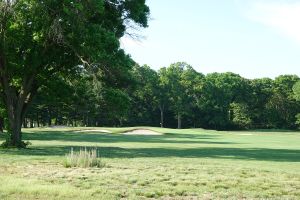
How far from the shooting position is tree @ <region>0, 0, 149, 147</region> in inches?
1042

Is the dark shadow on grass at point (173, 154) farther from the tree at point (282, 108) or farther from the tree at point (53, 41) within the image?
the tree at point (282, 108)

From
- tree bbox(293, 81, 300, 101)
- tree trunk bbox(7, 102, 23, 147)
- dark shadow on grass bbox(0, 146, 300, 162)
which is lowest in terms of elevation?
dark shadow on grass bbox(0, 146, 300, 162)

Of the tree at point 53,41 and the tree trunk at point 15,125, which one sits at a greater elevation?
the tree at point 53,41

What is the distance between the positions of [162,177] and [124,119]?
96.4 metres

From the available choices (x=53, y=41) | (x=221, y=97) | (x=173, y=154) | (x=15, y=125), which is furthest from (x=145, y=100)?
(x=173, y=154)

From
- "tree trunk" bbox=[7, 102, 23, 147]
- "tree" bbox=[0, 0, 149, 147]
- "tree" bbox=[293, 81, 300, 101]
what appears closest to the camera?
"tree" bbox=[0, 0, 149, 147]

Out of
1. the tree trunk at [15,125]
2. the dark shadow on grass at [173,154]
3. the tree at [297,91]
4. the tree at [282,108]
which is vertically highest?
the tree at [297,91]

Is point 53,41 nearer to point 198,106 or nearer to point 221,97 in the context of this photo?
point 198,106

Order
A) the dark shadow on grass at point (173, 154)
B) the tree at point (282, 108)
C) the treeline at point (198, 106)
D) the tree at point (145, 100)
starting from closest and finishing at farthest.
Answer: the dark shadow on grass at point (173, 154) < the treeline at point (198, 106) < the tree at point (145, 100) < the tree at point (282, 108)

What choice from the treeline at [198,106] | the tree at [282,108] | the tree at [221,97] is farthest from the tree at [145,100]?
the tree at [282,108]

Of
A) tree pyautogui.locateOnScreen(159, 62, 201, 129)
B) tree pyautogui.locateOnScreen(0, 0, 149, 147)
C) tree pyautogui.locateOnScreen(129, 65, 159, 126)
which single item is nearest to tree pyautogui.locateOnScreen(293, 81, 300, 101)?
tree pyautogui.locateOnScreen(159, 62, 201, 129)

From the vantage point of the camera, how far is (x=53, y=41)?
28.1 metres

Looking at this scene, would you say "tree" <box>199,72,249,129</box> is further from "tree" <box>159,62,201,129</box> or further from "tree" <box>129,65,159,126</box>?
"tree" <box>129,65,159,126</box>

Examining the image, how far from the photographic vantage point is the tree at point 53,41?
26.5 meters
